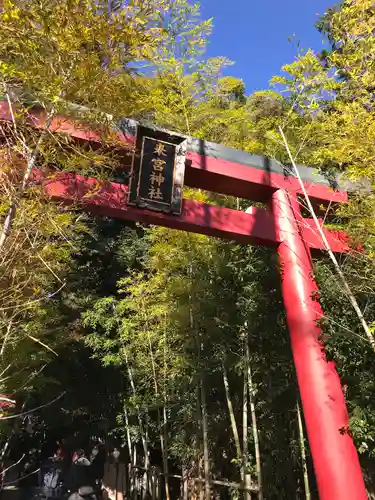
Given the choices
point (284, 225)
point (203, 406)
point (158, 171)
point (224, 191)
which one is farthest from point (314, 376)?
point (158, 171)

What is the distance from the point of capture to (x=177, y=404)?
228 inches

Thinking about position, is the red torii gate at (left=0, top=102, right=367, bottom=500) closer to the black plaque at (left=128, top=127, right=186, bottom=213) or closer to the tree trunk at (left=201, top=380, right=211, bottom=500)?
the black plaque at (left=128, top=127, right=186, bottom=213)

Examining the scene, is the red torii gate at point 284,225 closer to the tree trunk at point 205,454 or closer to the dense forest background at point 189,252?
the dense forest background at point 189,252

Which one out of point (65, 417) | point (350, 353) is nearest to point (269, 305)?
point (350, 353)

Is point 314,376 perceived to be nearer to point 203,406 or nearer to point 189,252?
point 203,406

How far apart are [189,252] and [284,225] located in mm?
1325

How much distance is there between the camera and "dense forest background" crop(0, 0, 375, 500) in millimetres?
2018

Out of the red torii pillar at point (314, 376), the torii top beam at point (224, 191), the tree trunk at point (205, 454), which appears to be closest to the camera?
the red torii pillar at point (314, 376)

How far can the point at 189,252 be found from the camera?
473 centimetres

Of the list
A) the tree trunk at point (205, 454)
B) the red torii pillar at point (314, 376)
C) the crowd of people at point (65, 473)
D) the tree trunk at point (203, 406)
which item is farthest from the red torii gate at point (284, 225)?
the crowd of people at point (65, 473)

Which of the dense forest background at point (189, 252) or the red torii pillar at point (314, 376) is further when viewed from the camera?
the red torii pillar at point (314, 376)

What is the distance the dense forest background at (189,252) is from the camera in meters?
2.02

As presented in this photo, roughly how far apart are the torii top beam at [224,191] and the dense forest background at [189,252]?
0.74 ft

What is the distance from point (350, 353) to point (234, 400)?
2229 millimetres
